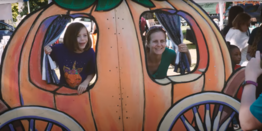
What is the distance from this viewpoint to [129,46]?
8.16 ft

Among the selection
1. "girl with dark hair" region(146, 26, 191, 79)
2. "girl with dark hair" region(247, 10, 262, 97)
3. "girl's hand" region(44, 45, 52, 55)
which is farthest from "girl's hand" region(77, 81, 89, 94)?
"girl with dark hair" region(247, 10, 262, 97)

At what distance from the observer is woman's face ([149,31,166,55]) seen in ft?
8.33

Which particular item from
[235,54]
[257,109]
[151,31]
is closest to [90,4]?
[151,31]

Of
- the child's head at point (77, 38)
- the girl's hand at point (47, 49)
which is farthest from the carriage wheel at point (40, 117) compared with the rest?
the child's head at point (77, 38)

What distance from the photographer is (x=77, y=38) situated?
251 centimetres

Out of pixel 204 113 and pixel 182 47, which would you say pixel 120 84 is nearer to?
pixel 182 47

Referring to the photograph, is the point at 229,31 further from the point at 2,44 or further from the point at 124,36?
the point at 2,44

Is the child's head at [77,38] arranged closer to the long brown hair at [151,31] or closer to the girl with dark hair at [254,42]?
the long brown hair at [151,31]

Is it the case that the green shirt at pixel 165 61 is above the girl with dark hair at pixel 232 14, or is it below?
below

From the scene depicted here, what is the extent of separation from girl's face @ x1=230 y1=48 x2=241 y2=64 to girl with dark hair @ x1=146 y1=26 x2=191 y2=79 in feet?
1.39

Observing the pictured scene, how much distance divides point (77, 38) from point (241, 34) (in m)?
1.59

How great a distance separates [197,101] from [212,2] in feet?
3.06

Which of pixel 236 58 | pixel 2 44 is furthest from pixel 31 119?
pixel 236 58

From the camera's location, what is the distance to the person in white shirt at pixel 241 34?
267cm
